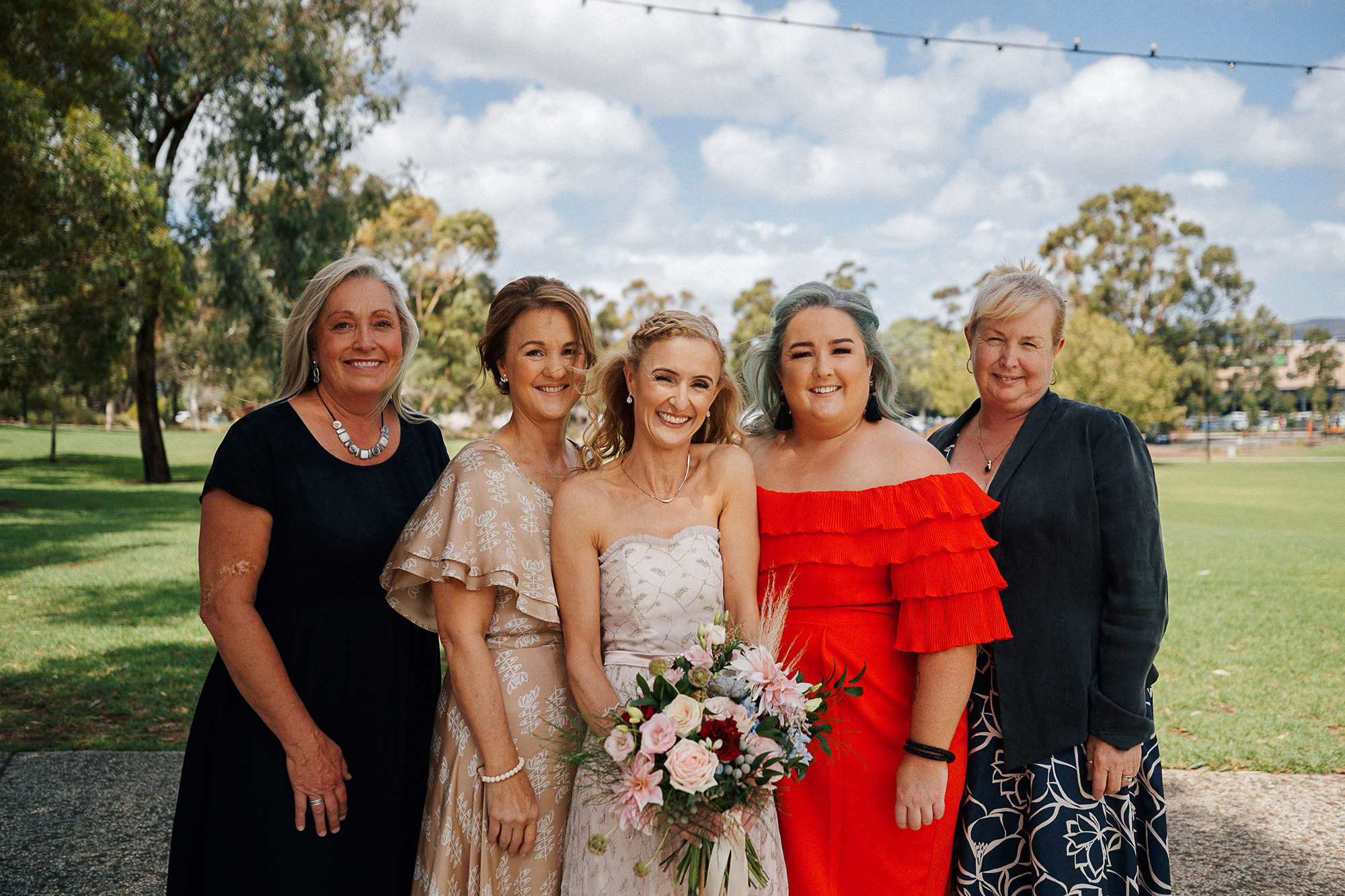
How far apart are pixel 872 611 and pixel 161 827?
4.28 metres

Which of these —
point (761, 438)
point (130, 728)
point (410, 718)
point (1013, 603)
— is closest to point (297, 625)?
point (410, 718)

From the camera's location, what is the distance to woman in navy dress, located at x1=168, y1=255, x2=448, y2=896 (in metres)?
2.82

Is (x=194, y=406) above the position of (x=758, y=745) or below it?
above

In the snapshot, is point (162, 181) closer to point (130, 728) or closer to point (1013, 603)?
point (130, 728)

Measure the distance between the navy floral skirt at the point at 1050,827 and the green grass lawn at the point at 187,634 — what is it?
3670 millimetres

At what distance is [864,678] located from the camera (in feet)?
9.50

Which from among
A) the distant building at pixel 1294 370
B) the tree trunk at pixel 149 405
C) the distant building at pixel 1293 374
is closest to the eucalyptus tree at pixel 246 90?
the tree trunk at pixel 149 405

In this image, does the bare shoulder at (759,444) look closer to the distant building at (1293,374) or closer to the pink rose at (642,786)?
the pink rose at (642,786)

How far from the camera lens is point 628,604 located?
2707 mm

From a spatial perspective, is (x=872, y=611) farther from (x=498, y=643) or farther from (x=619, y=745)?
(x=498, y=643)

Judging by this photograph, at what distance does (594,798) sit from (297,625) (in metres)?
1.20

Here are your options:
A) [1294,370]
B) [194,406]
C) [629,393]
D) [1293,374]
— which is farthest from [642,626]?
[1294,370]

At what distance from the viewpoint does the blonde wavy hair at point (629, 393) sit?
2.78m

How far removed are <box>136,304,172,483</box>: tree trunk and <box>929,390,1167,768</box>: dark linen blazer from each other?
21573mm
